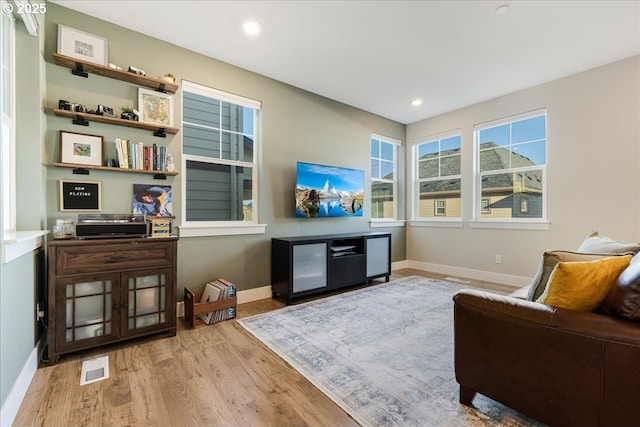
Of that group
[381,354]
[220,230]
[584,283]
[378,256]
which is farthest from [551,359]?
[378,256]

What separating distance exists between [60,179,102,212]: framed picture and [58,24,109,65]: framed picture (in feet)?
3.37

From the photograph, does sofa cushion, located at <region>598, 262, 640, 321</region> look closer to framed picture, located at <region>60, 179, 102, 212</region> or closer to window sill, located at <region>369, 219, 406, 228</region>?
framed picture, located at <region>60, 179, 102, 212</region>

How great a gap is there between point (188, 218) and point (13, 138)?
4.61ft

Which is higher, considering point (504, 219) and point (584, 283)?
point (504, 219)

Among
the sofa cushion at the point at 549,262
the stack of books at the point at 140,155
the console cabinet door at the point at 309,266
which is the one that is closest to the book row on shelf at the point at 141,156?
the stack of books at the point at 140,155

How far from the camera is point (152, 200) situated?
2711 millimetres

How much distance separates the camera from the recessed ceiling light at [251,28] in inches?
100

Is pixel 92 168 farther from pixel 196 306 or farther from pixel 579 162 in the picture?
pixel 579 162

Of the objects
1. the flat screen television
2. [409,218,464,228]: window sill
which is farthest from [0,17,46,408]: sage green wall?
[409,218,464,228]: window sill

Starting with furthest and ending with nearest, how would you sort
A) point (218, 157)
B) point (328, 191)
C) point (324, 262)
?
point (328, 191), point (324, 262), point (218, 157)

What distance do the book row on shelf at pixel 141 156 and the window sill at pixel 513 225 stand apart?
4.21m

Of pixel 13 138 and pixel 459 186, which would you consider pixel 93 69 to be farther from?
pixel 459 186

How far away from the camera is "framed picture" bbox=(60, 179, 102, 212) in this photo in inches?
91.7

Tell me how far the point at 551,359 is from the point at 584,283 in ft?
1.18
